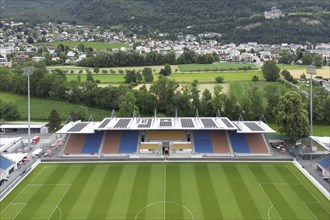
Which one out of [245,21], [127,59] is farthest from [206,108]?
[245,21]

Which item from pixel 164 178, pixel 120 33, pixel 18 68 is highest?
pixel 120 33

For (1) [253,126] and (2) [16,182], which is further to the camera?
(1) [253,126]

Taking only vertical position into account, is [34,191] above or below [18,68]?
below

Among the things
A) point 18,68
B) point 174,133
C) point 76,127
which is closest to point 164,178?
point 174,133

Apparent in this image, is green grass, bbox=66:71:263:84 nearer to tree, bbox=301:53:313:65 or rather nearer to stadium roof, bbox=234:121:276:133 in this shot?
tree, bbox=301:53:313:65

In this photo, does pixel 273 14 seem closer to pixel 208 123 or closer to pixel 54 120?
pixel 208 123

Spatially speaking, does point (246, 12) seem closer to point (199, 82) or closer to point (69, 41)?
point (69, 41)

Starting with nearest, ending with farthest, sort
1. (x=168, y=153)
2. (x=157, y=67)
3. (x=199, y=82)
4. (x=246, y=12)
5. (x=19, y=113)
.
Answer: (x=168, y=153) → (x=19, y=113) → (x=199, y=82) → (x=157, y=67) → (x=246, y=12)

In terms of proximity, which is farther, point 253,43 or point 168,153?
point 253,43
